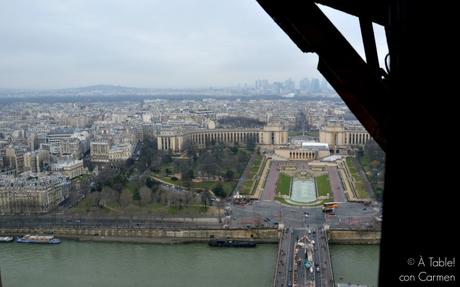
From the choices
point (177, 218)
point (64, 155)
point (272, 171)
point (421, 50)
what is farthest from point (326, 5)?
point (64, 155)

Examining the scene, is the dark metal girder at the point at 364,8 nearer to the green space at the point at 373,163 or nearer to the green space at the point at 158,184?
the green space at the point at 158,184

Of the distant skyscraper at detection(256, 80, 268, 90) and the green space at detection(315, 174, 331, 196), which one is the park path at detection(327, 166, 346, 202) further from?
the distant skyscraper at detection(256, 80, 268, 90)

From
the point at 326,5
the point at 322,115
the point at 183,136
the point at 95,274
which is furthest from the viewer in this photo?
the point at 322,115

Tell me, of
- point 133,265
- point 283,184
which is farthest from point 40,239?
point 283,184

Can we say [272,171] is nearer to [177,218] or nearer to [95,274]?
[177,218]

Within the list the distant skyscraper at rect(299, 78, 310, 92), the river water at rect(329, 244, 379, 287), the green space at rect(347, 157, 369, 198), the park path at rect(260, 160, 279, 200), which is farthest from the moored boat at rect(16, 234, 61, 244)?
the distant skyscraper at rect(299, 78, 310, 92)

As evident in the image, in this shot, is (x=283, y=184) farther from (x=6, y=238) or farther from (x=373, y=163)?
(x=6, y=238)

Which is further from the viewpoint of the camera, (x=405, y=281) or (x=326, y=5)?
(x=326, y=5)
